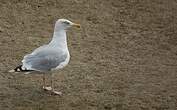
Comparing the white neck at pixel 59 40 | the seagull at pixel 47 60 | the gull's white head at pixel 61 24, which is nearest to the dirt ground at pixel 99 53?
the seagull at pixel 47 60

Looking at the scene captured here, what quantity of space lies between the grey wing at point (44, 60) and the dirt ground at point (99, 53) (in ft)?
1.34

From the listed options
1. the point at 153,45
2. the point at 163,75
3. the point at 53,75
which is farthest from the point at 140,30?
the point at 53,75

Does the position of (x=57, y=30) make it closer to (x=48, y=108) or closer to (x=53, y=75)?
(x=53, y=75)

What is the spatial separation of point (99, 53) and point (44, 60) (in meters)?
1.74

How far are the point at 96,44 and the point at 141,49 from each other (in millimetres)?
716

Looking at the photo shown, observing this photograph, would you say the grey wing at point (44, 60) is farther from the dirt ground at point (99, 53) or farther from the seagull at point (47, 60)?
the dirt ground at point (99, 53)

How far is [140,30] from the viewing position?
27.7 ft

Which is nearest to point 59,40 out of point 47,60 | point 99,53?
point 47,60

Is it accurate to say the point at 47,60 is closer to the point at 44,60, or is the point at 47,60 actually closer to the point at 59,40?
the point at 44,60

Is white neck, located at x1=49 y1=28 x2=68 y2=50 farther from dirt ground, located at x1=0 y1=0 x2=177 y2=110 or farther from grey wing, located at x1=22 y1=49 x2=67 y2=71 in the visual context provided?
dirt ground, located at x1=0 y1=0 x2=177 y2=110

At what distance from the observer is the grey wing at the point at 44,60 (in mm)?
5770

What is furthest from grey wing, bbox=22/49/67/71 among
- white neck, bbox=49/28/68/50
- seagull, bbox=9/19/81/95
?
white neck, bbox=49/28/68/50

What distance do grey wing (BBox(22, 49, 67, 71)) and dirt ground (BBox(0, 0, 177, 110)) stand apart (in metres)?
0.41

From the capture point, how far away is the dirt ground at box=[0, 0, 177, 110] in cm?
590
